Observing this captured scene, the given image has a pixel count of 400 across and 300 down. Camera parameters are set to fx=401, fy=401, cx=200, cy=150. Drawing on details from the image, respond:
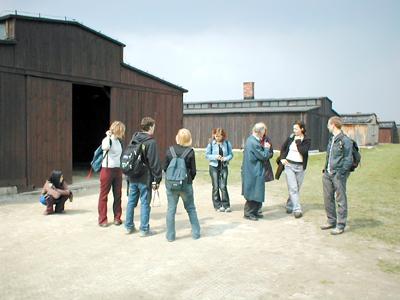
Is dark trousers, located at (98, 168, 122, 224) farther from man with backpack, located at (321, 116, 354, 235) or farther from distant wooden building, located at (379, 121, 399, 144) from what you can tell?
distant wooden building, located at (379, 121, 399, 144)

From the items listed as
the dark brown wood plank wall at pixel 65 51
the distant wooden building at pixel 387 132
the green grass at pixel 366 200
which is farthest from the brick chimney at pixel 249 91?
the distant wooden building at pixel 387 132

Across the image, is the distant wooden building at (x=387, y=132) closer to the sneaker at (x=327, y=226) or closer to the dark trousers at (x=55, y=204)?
the sneaker at (x=327, y=226)

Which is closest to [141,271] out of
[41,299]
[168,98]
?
[41,299]

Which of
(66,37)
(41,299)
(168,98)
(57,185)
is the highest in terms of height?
(66,37)

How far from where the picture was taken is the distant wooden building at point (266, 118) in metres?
32.4

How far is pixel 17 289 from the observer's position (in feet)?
15.1

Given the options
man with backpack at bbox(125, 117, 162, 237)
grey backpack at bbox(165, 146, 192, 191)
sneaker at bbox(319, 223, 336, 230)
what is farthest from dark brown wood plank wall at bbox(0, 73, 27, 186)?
sneaker at bbox(319, 223, 336, 230)

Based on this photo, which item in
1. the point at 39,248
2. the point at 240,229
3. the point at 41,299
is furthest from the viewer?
the point at 240,229

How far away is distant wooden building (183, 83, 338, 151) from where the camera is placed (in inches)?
1276

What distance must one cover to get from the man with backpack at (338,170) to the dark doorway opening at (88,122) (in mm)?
13639

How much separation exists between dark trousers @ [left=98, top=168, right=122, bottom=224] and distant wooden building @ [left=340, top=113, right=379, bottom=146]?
132ft

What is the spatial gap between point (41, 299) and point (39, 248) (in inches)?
78.5

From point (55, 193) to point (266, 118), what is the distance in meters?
26.7

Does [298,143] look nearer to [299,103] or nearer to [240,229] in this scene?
[240,229]
